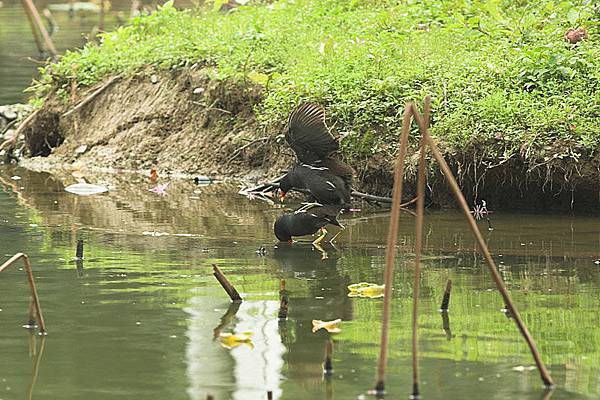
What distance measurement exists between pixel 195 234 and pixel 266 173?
89.3 inches

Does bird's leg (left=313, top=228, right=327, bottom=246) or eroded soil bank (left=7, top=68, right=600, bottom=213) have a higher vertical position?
eroded soil bank (left=7, top=68, right=600, bottom=213)

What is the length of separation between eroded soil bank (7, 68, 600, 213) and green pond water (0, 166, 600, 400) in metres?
0.27

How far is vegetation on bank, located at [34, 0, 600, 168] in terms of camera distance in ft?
32.1

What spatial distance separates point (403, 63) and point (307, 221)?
2.85 metres

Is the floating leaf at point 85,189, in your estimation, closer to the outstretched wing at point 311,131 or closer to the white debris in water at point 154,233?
the white debris in water at point 154,233

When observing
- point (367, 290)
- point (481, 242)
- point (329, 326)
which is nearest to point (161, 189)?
point (367, 290)

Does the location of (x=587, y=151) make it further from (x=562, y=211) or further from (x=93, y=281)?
(x=93, y=281)

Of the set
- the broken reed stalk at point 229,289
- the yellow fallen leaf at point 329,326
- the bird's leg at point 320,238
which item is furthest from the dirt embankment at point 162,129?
the yellow fallen leaf at point 329,326

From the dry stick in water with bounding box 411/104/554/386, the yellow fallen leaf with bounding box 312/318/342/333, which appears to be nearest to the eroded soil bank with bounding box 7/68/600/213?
the yellow fallen leaf with bounding box 312/318/342/333

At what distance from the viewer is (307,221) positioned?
8609mm

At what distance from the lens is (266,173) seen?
11.5m

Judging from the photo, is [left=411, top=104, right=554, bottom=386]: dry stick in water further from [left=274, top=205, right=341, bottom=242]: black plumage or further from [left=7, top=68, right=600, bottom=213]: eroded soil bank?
[left=7, top=68, right=600, bottom=213]: eroded soil bank

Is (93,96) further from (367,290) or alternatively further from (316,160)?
(367,290)

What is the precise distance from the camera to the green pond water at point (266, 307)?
17.8 feet
